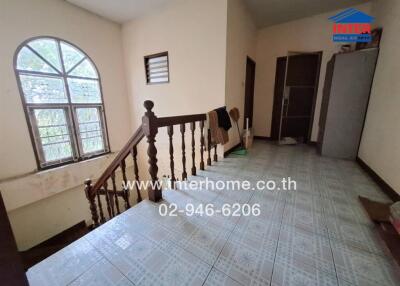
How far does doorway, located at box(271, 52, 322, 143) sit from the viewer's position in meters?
3.69

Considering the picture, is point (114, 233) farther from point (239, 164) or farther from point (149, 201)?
point (239, 164)

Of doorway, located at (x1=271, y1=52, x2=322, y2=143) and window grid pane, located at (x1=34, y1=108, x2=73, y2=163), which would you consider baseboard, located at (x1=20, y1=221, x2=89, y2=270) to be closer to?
window grid pane, located at (x1=34, y1=108, x2=73, y2=163)

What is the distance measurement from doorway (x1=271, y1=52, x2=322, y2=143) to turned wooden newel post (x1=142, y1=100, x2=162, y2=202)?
10.1 ft

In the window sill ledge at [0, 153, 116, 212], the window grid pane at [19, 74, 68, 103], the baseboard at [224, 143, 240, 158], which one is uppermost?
the window grid pane at [19, 74, 68, 103]

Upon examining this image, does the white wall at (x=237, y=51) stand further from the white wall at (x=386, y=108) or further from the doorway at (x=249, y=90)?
the white wall at (x=386, y=108)

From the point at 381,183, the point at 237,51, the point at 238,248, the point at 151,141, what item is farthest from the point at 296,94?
the point at 238,248

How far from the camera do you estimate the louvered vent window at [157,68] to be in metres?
3.45

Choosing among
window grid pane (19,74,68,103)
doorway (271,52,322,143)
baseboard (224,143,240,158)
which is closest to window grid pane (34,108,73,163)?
window grid pane (19,74,68,103)

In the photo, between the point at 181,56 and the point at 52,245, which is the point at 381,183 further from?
the point at 52,245

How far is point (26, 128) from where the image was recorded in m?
2.73

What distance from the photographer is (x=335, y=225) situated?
1413mm

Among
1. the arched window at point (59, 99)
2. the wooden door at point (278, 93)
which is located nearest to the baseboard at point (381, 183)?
the wooden door at point (278, 93)

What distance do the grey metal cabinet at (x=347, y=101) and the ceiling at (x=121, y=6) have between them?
308cm

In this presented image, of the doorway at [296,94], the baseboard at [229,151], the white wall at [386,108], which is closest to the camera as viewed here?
the white wall at [386,108]
